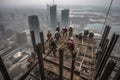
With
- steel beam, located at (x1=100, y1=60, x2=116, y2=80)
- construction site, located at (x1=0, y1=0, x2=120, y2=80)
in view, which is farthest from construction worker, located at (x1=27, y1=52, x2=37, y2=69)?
steel beam, located at (x1=100, y1=60, x2=116, y2=80)

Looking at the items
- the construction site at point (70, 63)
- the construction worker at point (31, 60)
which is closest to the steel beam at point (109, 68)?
the construction site at point (70, 63)

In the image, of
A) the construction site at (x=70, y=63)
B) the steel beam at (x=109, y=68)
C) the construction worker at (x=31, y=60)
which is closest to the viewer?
the steel beam at (x=109, y=68)

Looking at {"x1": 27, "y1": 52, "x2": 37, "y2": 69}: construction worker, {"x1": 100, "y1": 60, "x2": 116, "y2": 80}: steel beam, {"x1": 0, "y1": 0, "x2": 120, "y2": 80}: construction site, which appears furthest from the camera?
{"x1": 27, "y1": 52, "x2": 37, "y2": 69}: construction worker

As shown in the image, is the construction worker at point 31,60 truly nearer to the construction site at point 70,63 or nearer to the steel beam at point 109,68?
the construction site at point 70,63

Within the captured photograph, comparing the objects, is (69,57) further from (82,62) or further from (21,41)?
(21,41)

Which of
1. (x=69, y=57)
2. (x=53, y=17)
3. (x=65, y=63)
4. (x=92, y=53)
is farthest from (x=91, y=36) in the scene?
(x=53, y=17)

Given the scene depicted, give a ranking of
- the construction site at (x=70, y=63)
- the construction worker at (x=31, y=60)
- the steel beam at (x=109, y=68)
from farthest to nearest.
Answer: the construction worker at (x=31, y=60)
the construction site at (x=70, y=63)
the steel beam at (x=109, y=68)

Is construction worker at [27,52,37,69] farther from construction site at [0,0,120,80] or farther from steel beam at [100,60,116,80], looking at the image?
steel beam at [100,60,116,80]

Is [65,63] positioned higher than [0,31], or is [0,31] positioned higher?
[65,63]

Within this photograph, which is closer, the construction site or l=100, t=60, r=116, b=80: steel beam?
l=100, t=60, r=116, b=80: steel beam

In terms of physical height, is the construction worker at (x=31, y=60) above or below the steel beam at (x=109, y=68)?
below

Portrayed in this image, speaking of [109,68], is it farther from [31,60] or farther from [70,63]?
[31,60]

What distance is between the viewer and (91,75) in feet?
28.5

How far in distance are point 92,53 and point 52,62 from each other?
18.4ft
